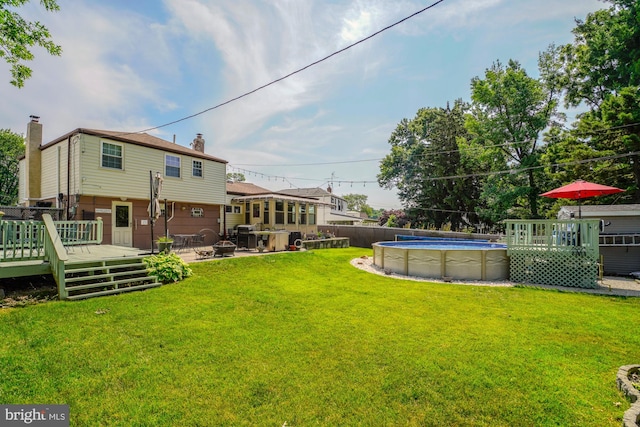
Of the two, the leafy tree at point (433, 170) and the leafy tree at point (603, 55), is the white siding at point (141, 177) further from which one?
the leafy tree at point (603, 55)

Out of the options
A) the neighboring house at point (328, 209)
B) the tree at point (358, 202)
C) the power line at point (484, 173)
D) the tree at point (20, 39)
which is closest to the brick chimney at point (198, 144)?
the power line at point (484, 173)

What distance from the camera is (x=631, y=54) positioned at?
14.0m

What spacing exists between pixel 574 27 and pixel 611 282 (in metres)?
19.2

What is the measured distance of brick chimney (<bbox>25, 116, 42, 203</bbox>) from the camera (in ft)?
41.1

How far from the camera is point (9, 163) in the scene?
90.3ft

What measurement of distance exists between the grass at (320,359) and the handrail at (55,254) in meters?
0.64

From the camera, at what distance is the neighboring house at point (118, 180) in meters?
11.0

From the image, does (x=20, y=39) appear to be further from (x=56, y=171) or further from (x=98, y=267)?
(x=98, y=267)

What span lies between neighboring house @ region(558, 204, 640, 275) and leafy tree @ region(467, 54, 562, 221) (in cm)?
1018

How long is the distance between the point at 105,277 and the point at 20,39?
7.77 meters

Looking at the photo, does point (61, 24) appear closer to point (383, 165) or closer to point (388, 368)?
point (388, 368)

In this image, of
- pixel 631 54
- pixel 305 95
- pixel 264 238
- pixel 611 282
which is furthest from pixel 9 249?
pixel 631 54

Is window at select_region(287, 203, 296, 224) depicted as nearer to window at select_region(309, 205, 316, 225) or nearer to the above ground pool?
window at select_region(309, 205, 316, 225)

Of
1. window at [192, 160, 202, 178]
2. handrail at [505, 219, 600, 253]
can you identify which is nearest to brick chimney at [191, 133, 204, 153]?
window at [192, 160, 202, 178]
